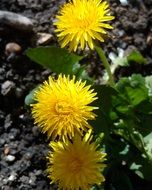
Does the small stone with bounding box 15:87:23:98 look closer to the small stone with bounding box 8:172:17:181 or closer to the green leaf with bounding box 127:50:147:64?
the small stone with bounding box 8:172:17:181

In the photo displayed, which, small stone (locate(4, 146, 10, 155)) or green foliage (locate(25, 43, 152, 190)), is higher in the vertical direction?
small stone (locate(4, 146, 10, 155))

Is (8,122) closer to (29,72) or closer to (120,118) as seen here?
(29,72)

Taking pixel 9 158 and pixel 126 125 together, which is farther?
pixel 9 158

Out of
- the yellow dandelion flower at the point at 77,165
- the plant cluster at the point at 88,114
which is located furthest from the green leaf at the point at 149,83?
the yellow dandelion flower at the point at 77,165

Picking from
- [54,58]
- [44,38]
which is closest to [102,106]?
[54,58]

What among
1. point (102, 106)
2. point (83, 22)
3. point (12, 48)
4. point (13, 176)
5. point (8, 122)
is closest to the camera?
point (83, 22)

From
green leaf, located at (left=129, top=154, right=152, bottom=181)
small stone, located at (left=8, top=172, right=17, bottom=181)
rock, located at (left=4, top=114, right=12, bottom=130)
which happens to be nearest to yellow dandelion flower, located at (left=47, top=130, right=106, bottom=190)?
green leaf, located at (left=129, top=154, right=152, bottom=181)
